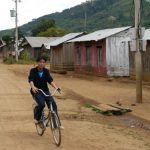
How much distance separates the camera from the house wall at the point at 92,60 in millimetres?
29250

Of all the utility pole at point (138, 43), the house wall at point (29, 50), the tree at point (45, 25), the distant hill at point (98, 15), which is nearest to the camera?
the utility pole at point (138, 43)

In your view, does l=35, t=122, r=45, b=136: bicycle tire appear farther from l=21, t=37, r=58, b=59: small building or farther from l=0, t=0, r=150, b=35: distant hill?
l=0, t=0, r=150, b=35: distant hill

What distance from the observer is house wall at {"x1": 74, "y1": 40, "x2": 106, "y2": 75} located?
29.2 meters

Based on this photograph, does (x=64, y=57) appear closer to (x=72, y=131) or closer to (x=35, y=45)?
(x=72, y=131)

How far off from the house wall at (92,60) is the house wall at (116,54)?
436 millimetres

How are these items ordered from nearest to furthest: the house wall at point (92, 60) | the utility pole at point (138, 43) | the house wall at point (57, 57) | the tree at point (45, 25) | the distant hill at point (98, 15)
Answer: the utility pole at point (138, 43)
the house wall at point (92, 60)
the house wall at point (57, 57)
the distant hill at point (98, 15)
the tree at point (45, 25)

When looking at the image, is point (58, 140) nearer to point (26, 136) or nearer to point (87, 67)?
point (26, 136)

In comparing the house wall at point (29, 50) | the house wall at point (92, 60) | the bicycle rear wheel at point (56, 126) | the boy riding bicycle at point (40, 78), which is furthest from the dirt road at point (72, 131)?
the house wall at point (29, 50)

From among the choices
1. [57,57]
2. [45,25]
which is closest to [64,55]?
[57,57]

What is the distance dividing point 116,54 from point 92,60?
9.20ft

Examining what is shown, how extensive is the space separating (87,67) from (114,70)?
3.73 metres

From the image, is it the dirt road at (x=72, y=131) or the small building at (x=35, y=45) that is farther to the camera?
the small building at (x=35, y=45)

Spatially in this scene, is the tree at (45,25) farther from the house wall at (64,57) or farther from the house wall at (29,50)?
the house wall at (64,57)

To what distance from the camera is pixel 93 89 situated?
21875 millimetres
